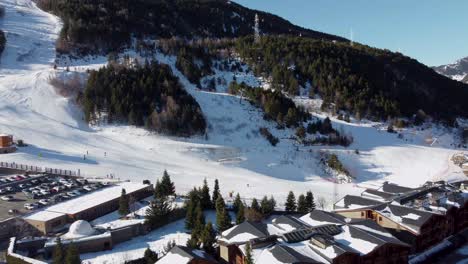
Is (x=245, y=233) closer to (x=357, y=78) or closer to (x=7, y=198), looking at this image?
(x=7, y=198)

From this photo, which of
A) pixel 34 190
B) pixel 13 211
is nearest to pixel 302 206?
pixel 13 211

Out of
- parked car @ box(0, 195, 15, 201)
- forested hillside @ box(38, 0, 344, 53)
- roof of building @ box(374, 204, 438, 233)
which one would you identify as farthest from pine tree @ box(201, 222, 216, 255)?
forested hillside @ box(38, 0, 344, 53)

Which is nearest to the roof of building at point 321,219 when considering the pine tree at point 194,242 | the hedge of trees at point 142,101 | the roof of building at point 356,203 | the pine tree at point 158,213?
the roof of building at point 356,203

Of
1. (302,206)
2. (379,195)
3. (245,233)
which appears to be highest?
(379,195)

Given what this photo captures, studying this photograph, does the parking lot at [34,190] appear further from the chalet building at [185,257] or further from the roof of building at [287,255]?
the roof of building at [287,255]

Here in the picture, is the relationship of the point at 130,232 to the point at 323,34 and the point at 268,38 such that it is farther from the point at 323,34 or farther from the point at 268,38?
the point at 323,34

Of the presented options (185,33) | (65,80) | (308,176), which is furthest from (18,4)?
(308,176)
